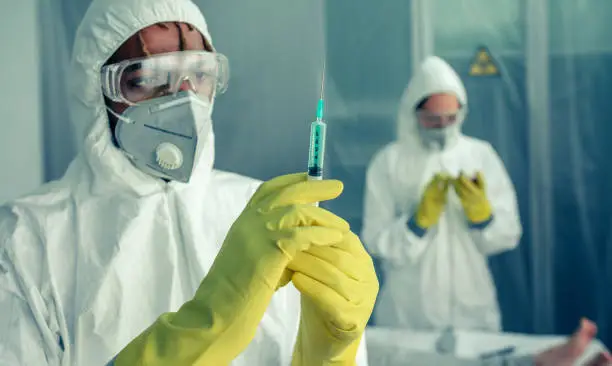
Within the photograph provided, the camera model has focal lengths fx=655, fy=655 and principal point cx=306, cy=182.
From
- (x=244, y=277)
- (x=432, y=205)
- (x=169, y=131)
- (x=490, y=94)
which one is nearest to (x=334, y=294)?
(x=244, y=277)

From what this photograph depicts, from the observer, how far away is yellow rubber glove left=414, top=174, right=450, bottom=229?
2.09m

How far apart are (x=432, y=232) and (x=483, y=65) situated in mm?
552

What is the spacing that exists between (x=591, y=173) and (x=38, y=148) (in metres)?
1.67

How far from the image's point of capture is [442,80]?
6.71ft

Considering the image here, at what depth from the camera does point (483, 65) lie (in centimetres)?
206

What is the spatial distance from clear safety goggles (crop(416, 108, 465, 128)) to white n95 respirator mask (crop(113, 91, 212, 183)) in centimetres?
116

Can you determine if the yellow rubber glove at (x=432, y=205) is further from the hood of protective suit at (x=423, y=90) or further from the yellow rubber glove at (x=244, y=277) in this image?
the yellow rubber glove at (x=244, y=277)

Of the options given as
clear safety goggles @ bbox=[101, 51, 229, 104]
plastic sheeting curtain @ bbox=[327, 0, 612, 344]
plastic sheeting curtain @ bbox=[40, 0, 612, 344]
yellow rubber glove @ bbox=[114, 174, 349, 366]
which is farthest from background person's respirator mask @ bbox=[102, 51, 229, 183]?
plastic sheeting curtain @ bbox=[327, 0, 612, 344]

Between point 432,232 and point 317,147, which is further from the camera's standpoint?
point 432,232

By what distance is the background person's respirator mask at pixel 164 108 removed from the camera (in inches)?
42.6

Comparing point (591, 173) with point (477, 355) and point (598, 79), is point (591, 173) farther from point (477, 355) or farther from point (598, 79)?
point (477, 355)

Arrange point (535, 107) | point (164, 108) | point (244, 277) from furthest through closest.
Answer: point (535, 107), point (164, 108), point (244, 277)

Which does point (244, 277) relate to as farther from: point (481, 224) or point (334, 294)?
point (481, 224)

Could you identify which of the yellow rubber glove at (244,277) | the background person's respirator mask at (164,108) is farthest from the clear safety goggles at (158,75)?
the yellow rubber glove at (244,277)
